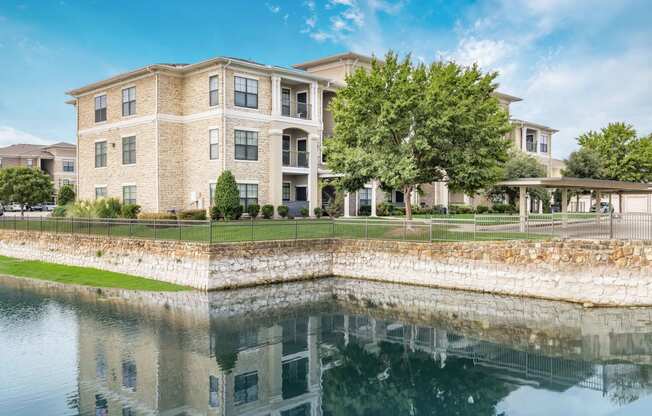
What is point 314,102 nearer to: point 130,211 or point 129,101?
point 129,101

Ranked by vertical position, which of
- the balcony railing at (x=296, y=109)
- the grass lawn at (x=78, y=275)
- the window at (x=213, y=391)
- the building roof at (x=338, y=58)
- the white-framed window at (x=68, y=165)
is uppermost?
the building roof at (x=338, y=58)

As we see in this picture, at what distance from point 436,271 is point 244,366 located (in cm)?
1122

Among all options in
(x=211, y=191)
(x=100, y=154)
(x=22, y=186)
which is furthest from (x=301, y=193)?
(x=22, y=186)

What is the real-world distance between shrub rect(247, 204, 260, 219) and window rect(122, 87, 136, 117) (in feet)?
35.0

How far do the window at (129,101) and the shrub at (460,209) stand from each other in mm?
26063

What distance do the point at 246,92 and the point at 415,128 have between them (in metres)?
12.3

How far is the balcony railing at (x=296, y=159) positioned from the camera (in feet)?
121

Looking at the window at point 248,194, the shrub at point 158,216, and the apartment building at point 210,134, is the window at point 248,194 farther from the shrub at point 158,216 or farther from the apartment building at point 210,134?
the shrub at point 158,216

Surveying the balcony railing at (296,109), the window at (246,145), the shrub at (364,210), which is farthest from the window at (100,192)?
the shrub at (364,210)

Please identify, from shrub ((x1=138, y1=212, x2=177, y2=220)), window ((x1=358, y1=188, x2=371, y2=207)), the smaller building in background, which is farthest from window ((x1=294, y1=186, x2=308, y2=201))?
the smaller building in background

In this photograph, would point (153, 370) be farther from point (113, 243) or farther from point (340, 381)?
point (113, 243)

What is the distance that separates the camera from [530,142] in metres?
57.5

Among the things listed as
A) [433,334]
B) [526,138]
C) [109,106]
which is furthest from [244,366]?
[526,138]

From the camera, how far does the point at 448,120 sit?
25.5 m
